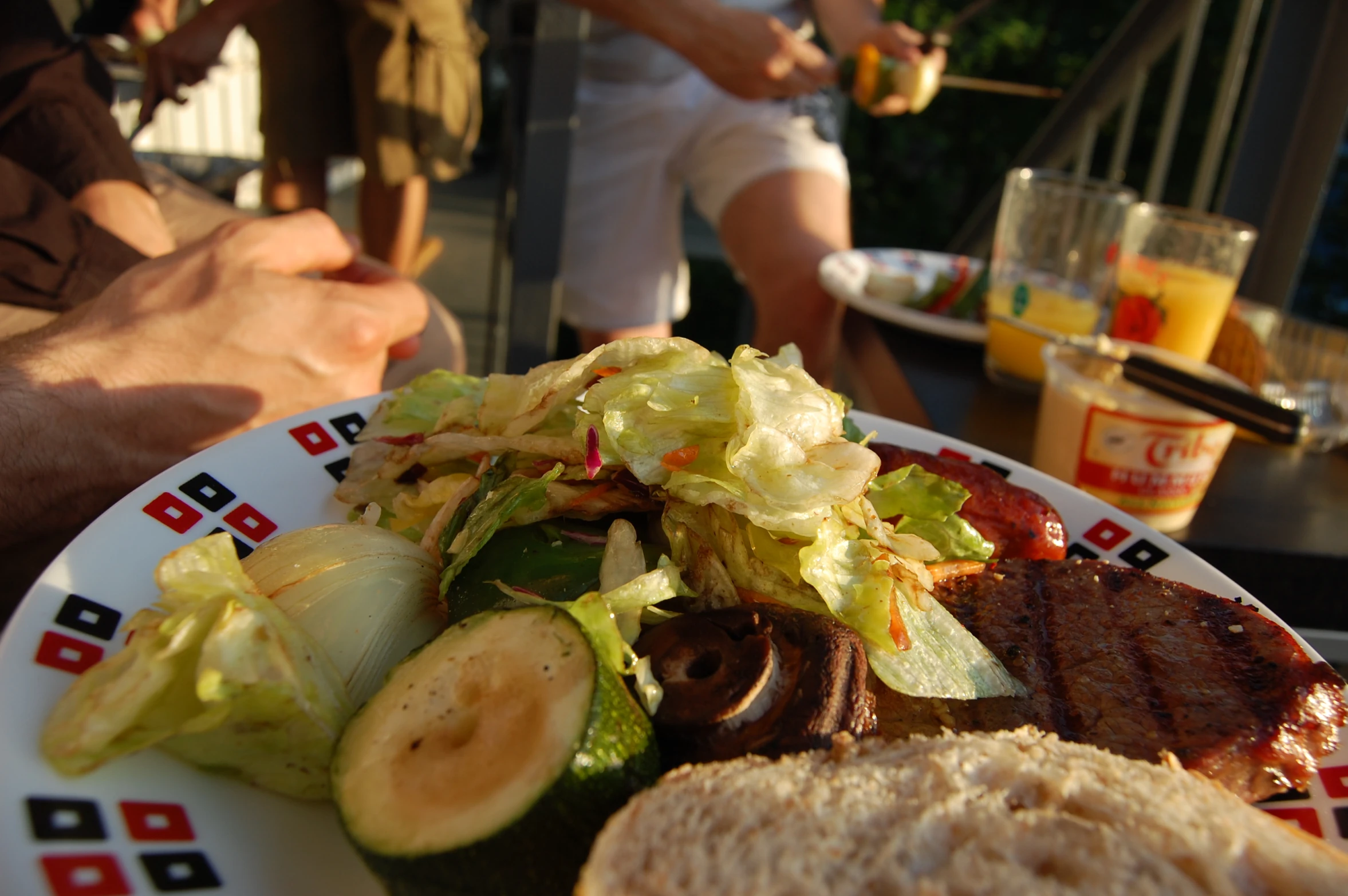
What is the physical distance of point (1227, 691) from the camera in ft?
3.33

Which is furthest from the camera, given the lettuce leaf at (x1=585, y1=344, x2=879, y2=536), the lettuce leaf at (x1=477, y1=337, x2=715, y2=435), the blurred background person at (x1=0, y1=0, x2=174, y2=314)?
the blurred background person at (x1=0, y1=0, x2=174, y2=314)

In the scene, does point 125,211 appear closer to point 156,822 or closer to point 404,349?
point 404,349

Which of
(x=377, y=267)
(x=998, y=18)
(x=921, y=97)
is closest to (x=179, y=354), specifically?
(x=377, y=267)

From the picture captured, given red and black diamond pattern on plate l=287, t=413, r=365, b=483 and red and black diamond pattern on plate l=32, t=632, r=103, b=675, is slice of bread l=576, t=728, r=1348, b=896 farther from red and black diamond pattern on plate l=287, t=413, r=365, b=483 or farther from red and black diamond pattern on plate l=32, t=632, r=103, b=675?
red and black diamond pattern on plate l=287, t=413, r=365, b=483

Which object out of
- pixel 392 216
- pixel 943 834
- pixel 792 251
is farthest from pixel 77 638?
pixel 392 216

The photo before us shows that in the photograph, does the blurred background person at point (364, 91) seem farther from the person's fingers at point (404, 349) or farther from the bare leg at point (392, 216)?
the person's fingers at point (404, 349)

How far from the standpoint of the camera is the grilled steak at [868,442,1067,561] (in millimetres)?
1350

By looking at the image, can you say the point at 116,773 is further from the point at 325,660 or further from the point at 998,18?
the point at 998,18

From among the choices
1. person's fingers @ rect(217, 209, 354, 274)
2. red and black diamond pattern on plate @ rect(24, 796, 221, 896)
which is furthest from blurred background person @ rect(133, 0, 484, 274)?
red and black diamond pattern on plate @ rect(24, 796, 221, 896)

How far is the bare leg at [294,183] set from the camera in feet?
15.5

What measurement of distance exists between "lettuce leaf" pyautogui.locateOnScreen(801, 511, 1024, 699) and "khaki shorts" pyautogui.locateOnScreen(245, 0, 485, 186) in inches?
154

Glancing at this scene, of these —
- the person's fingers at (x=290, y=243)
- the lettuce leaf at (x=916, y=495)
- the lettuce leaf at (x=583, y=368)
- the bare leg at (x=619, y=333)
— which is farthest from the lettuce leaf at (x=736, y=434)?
the bare leg at (x=619, y=333)

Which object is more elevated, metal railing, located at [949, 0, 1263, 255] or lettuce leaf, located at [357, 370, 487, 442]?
metal railing, located at [949, 0, 1263, 255]

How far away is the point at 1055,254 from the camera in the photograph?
2.72m
